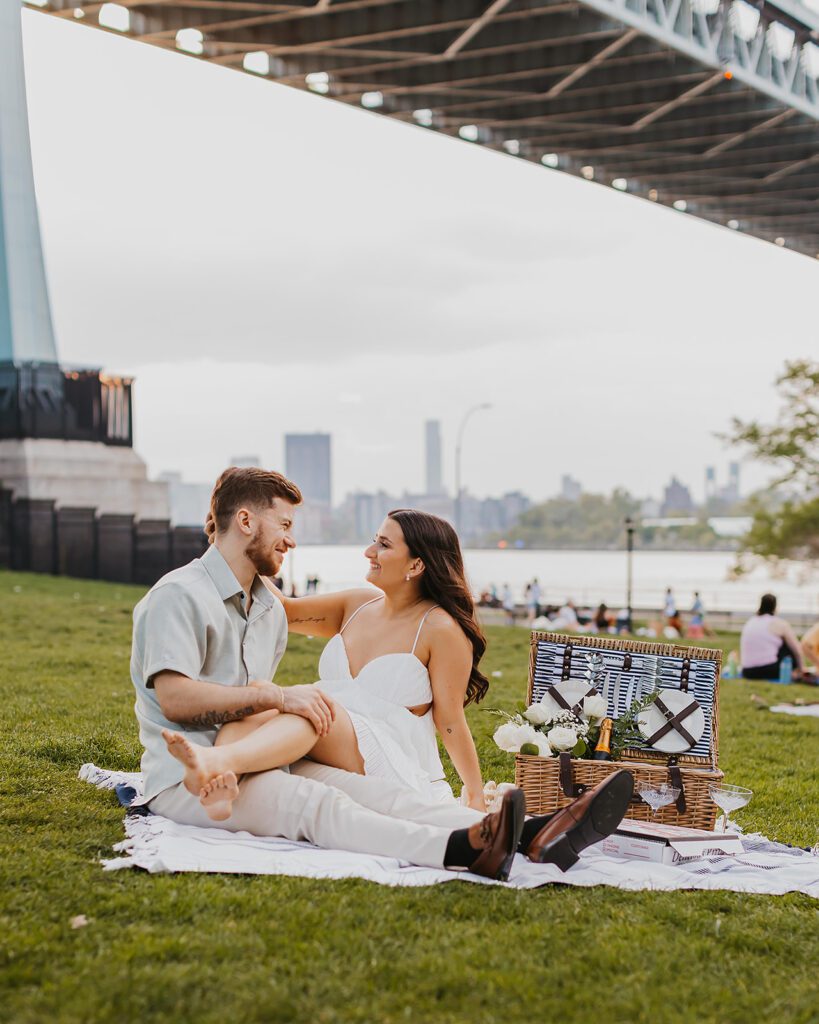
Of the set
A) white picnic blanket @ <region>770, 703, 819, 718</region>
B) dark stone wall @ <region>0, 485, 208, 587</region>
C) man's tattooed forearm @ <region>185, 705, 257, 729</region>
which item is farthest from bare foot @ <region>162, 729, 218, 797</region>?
dark stone wall @ <region>0, 485, 208, 587</region>

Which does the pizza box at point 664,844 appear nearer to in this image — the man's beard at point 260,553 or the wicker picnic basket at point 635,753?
the wicker picnic basket at point 635,753

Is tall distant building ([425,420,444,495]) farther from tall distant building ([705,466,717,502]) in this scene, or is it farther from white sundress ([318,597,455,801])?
white sundress ([318,597,455,801])

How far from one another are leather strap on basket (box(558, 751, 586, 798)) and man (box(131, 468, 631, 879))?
0.73 meters

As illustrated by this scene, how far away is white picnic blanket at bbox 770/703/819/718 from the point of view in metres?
8.88

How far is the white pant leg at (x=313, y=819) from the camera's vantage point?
11.9 feet

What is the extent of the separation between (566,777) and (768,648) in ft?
25.9

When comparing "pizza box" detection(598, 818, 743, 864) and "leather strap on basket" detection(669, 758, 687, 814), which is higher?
"leather strap on basket" detection(669, 758, 687, 814)

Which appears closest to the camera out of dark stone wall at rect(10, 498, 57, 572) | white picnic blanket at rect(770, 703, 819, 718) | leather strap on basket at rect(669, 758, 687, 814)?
leather strap on basket at rect(669, 758, 687, 814)

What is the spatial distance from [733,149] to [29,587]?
33.0 metres

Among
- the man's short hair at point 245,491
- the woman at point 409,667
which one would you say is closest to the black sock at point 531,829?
the woman at point 409,667

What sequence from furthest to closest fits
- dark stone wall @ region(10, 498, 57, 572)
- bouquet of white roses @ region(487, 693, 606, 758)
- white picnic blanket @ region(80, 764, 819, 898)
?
dark stone wall @ region(10, 498, 57, 572) < bouquet of white roses @ region(487, 693, 606, 758) < white picnic blanket @ region(80, 764, 819, 898)

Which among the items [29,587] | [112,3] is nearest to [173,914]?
[29,587]

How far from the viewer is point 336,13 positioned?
29578 millimetres

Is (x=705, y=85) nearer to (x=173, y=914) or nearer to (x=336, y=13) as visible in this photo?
(x=336, y=13)
